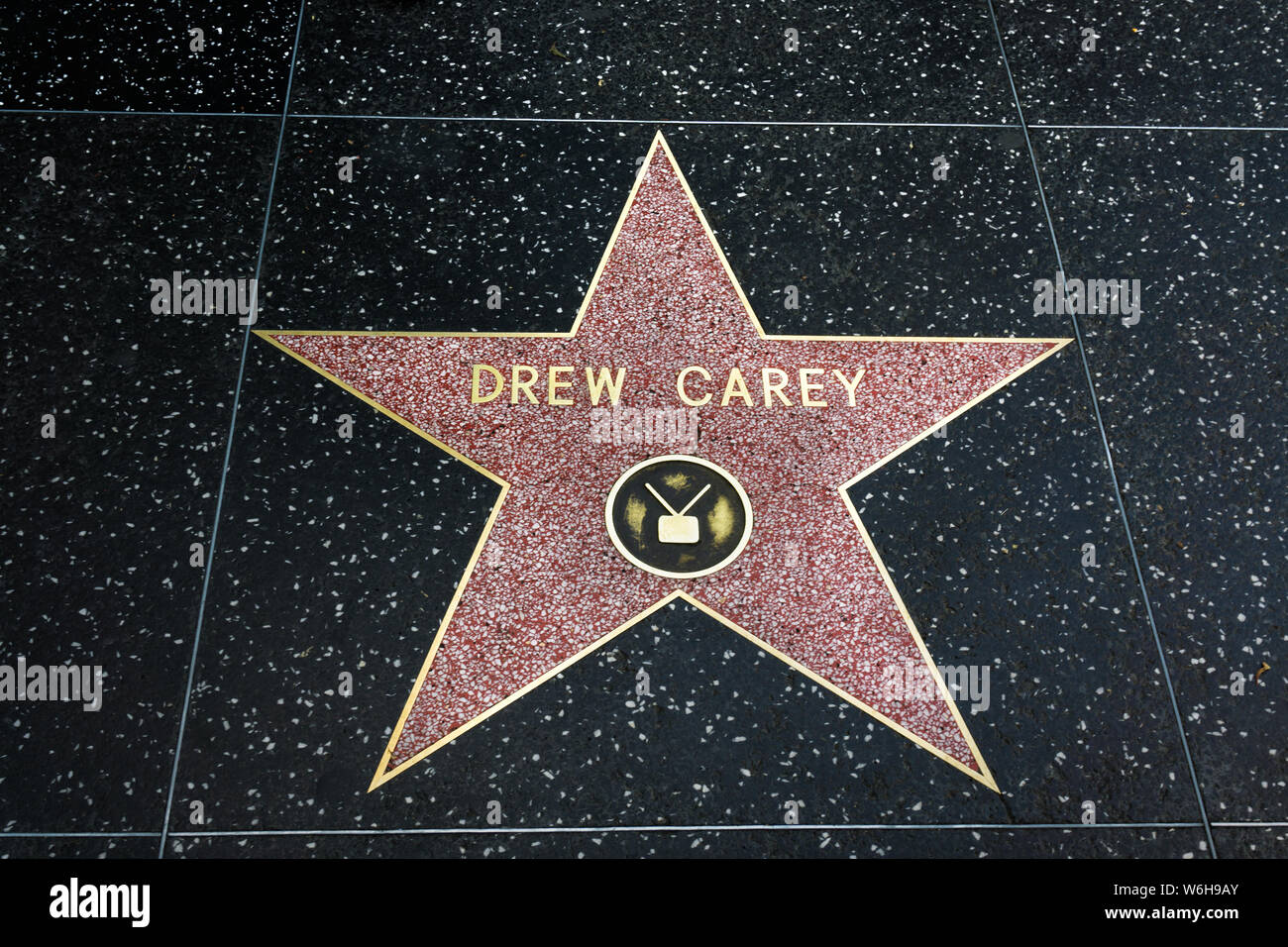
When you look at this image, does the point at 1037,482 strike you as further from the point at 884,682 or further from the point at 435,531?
the point at 435,531

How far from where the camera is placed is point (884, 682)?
1.34 m

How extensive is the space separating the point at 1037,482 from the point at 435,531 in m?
0.99

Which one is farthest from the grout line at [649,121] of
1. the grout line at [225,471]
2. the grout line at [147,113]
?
the grout line at [225,471]

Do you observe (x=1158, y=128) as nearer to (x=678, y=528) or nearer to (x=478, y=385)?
(x=678, y=528)

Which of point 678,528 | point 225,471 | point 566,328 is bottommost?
point 678,528

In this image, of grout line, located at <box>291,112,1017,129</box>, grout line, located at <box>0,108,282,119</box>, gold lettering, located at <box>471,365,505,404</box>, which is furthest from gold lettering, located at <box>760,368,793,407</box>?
grout line, located at <box>0,108,282,119</box>

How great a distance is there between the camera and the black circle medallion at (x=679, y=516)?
1432 millimetres

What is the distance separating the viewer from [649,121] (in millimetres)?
1829

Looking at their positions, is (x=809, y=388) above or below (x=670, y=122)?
below

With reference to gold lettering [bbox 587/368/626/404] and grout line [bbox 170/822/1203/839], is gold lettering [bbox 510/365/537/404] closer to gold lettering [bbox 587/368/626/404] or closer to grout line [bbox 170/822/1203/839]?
gold lettering [bbox 587/368/626/404]

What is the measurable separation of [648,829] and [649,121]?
1337 millimetres

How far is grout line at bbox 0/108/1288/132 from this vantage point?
5.91ft

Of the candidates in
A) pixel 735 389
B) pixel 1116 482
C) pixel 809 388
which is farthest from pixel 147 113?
Answer: pixel 1116 482

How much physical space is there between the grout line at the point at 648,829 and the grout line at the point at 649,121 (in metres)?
1.32
